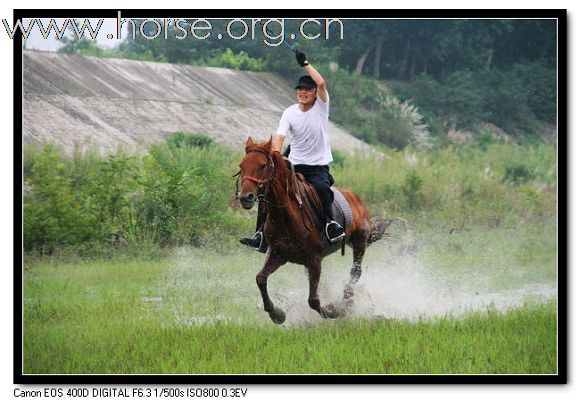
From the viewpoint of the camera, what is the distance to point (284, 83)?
48.6 feet

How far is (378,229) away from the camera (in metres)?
11.8

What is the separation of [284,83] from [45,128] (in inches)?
142

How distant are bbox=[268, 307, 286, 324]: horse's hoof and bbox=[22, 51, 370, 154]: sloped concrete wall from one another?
13.5 feet

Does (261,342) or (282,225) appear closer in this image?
(261,342)

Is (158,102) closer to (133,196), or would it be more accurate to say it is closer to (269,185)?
(133,196)

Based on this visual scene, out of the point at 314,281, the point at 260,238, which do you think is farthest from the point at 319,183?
the point at 314,281

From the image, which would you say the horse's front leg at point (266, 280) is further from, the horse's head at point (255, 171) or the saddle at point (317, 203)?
the horse's head at point (255, 171)

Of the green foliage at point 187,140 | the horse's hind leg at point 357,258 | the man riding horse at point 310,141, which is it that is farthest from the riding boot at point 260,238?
the green foliage at point 187,140

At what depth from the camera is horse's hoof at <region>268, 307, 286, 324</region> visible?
10.2 m

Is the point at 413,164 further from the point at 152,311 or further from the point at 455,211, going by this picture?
the point at 152,311

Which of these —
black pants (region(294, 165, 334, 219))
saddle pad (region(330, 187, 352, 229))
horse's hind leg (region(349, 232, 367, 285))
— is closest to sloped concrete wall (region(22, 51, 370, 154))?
horse's hind leg (region(349, 232, 367, 285))

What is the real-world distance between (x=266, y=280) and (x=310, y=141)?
132 cm

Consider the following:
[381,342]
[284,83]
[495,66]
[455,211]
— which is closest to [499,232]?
[455,211]

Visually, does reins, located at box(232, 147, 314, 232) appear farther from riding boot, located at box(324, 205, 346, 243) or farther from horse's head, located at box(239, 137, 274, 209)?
riding boot, located at box(324, 205, 346, 243)
